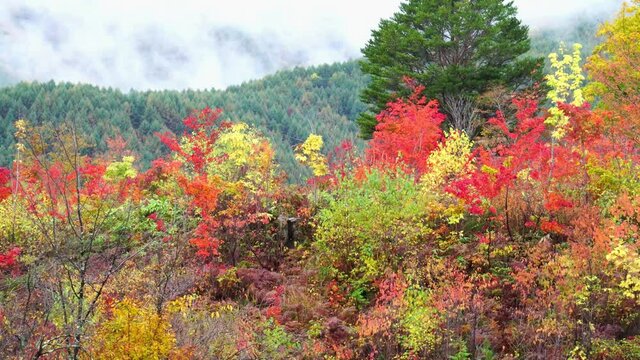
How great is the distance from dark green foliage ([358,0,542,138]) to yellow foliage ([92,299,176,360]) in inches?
731

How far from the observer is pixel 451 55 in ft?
81.9

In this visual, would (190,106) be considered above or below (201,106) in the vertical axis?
below

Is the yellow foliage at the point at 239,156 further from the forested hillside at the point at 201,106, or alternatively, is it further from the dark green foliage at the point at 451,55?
the forested hillside at the point at 201,106

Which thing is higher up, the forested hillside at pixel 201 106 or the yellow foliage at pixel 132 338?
the forested hillside at pixel 201 106

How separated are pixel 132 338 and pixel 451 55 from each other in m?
21.7

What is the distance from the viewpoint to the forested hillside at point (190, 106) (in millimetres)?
88250

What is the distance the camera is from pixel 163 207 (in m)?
15.9

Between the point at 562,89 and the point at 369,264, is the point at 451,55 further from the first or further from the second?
the point at 369,264

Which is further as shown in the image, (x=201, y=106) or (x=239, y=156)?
(x=201, y=106)

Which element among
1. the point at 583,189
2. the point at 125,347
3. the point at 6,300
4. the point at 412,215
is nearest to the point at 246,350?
the point at 125,347

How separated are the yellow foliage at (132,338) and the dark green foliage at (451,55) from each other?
731 inches

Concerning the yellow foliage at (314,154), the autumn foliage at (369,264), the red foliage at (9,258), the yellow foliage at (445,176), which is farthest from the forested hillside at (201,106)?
the red foliage at (9,258)

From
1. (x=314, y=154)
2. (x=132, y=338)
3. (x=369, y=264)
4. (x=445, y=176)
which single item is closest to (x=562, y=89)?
(x=445, y=176)

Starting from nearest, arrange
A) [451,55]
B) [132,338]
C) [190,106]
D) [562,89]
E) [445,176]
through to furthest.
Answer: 1. [132,338]
2. [562,89]
3. [445,176]
4. [451,55]
5. [190,106]
